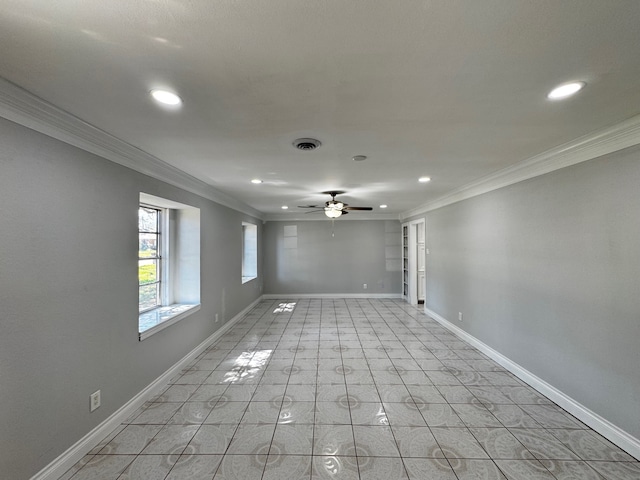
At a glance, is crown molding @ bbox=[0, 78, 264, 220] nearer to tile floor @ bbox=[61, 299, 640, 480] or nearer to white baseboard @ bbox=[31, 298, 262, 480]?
white baseboard @ bbox=[31, 298, 262, 480]

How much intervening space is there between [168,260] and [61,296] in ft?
6.12

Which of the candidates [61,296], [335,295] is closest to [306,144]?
[61,296]

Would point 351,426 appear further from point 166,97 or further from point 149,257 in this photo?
point 149,257

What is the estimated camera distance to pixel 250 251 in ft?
22.4

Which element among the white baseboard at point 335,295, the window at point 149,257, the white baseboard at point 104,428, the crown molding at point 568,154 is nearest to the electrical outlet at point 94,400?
→ the white baseboard at point 104,428

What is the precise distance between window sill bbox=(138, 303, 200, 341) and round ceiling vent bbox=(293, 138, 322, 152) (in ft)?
7.55

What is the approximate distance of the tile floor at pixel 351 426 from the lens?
1.81 m

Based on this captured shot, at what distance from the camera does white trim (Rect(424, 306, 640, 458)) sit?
194 centimetres

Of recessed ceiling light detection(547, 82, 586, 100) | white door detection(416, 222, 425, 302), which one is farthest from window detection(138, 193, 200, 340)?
white door detection(416, 222, 425, 302)

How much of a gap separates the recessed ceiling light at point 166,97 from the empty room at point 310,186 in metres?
0.02

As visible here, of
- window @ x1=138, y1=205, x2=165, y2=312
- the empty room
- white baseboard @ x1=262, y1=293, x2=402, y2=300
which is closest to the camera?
the empty room

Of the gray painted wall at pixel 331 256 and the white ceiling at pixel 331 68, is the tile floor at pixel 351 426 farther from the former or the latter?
the gray painted wall at pixel 331 256

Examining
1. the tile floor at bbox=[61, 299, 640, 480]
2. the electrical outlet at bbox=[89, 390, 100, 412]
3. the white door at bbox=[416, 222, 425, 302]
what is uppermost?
the white door at bbox=[416, 222, 425, 302]

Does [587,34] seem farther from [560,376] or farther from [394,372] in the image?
[394,372]
